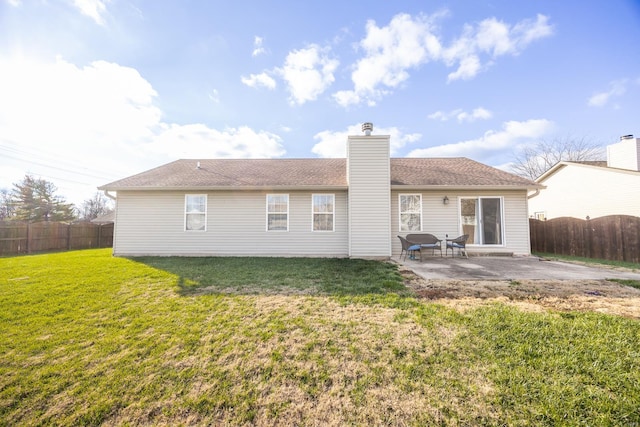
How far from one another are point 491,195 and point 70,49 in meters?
16.1

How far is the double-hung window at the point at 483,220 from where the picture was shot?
9.43 meters

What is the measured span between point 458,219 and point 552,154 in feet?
79.0

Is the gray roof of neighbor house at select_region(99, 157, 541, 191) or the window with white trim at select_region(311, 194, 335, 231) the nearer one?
the gray roof of neighbor house at select_region(99, 157, 541, 191)

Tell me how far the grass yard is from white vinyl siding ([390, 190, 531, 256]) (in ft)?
18.6

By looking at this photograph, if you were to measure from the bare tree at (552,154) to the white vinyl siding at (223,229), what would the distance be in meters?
25.1

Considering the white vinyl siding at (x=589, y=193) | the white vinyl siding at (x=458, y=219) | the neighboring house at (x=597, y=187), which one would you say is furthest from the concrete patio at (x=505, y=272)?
the white vinyl siding at (x=589, y=193)

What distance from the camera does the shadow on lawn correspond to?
15.7 feet

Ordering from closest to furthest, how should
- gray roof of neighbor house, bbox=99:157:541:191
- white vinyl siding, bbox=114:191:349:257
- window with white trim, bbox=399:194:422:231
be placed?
gray roof of neighbor house, bbox=99:157:541:191 < white vinyl siding, bbox=114:191:349:257 < window with white trim, bbox=399:194:422:231

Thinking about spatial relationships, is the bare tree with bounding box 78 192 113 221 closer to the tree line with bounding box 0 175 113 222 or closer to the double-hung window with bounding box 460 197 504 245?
the tree line with bounding box 0 175 113 222

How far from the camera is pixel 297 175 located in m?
9.98

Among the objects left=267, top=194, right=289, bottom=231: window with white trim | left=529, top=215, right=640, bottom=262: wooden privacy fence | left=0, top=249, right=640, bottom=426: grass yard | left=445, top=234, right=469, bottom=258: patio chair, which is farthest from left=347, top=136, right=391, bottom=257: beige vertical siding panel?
left=529, top=215, right=640, bottom=262: wooden privacy fence

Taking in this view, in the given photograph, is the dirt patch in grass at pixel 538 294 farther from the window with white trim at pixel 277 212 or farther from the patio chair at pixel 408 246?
the window with white trim at pixel 277 212

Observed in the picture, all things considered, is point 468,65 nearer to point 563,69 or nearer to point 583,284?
point 563,69

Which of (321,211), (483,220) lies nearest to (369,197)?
(321,211)
